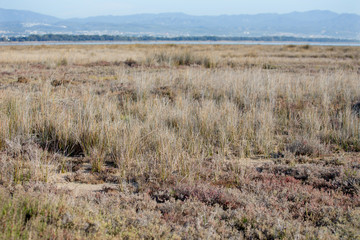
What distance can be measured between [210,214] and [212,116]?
3.15m

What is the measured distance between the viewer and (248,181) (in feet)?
14.3

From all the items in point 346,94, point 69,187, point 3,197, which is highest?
point 346,94

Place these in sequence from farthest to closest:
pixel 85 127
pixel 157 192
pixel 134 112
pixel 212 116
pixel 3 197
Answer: pixel 134 112
pixel 212 116
pixel 85 127
pixel 157 192
pixel 3 197

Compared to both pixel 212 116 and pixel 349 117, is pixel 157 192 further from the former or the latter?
pixel 349 117

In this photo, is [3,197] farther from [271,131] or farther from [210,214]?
[271,131]

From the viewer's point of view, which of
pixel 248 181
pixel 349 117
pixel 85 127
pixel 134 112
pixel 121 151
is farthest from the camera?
pixel 134 112

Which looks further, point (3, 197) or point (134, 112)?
point (134, 112)

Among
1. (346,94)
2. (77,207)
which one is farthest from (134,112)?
(346,94)

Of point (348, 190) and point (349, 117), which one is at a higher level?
point (349, 117)

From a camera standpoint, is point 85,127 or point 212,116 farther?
point 212,116

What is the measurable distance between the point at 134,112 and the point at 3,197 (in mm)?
4491

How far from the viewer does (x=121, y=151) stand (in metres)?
4.86

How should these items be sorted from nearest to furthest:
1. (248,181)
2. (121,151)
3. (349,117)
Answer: (248,181), (121,151), (349,117)

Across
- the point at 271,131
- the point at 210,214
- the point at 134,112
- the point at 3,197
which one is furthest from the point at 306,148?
the point at 3,197
